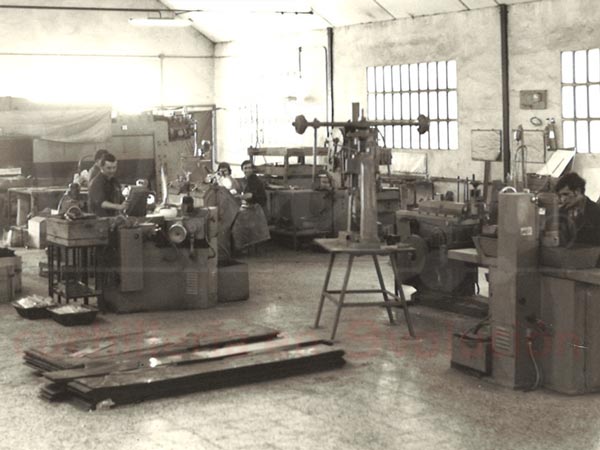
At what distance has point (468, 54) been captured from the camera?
12.9 metres

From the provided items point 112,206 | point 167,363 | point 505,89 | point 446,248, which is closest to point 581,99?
point 505,89

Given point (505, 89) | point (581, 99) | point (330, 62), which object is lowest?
point (581, 99)

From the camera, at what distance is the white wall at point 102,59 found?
1758 centimetres

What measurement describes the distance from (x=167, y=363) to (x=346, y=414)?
4.21ft

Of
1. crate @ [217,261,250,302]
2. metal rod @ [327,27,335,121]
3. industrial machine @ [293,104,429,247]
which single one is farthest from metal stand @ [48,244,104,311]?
metal rod @ [327,27,335,121]

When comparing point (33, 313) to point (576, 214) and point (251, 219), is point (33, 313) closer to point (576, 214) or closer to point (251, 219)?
point (251, 219)

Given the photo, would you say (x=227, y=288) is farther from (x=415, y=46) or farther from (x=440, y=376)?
(x=415, y=46)

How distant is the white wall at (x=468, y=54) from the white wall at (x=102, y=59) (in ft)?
7.66

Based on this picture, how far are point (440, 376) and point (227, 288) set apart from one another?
125 inches

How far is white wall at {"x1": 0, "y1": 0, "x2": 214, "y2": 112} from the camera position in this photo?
692 inches

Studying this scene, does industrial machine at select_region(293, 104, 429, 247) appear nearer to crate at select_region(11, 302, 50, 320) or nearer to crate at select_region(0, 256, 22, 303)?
crate at select_region(11, 302, 50, 320)

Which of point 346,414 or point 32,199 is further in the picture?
point 32,199

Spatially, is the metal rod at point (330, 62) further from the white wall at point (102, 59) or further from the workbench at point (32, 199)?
the workbench at point (32, 199)

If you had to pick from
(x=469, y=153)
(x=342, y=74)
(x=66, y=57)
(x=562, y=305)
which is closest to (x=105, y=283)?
(x=562, y=305)
